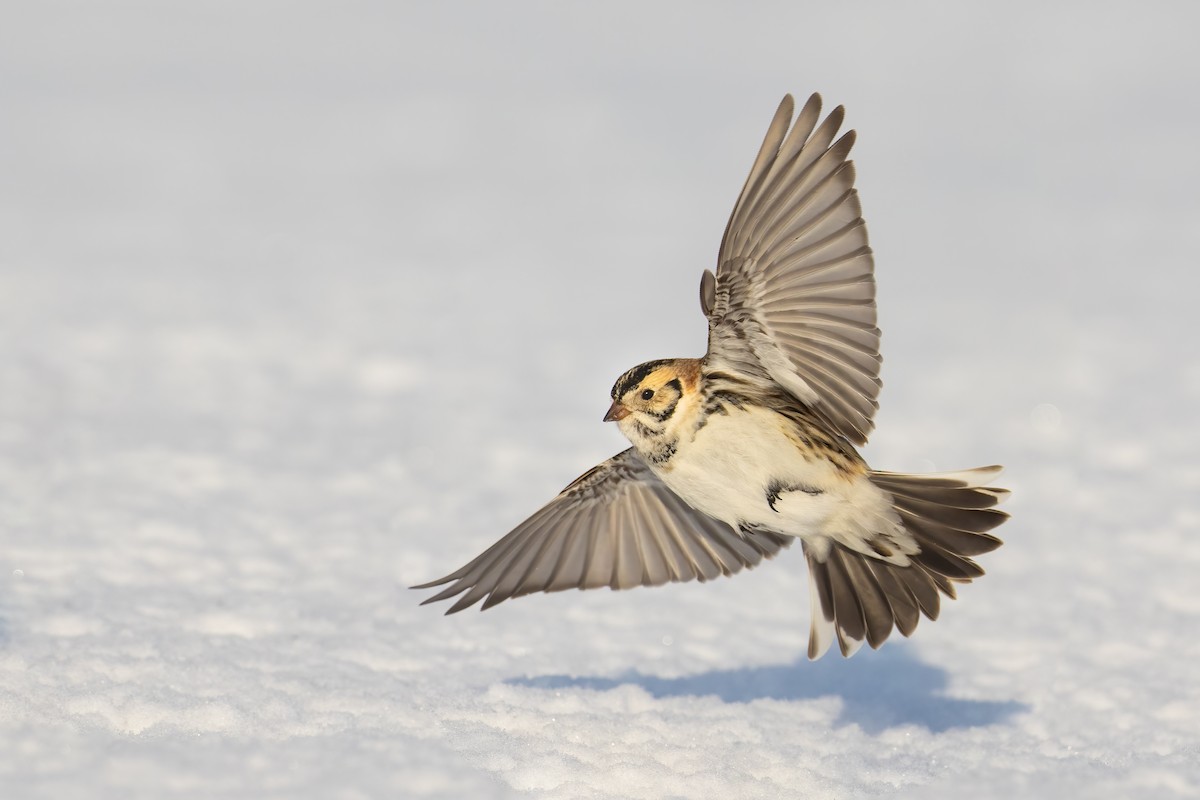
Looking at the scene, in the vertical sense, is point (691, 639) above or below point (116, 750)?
above

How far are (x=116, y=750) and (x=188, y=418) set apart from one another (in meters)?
3.90

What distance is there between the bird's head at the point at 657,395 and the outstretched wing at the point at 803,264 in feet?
0.60

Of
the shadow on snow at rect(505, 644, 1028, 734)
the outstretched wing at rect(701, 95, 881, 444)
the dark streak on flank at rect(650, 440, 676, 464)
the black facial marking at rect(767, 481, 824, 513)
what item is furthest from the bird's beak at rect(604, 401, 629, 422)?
the shadow on snow at rect(505, 644, 1028, 734)

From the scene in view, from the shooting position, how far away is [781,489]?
16.4 ft

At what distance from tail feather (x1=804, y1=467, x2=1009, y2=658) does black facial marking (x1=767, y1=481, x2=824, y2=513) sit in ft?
0.77

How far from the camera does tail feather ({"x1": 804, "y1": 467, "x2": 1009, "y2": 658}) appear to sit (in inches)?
198

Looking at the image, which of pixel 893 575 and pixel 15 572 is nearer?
pixel 893 575

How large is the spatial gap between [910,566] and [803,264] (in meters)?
1.25

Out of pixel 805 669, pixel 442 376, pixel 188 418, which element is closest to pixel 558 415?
pixel 442 376

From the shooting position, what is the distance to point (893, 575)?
5336mm

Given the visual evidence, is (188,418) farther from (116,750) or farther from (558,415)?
(116,750)

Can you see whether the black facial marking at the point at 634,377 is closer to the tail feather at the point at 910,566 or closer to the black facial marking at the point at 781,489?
the black facial marking at the point at 781,489

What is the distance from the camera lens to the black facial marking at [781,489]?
4980 millimetres

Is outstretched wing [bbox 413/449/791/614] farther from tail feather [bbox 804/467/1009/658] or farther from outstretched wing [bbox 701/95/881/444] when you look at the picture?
outstretched wing [bbox 701/95/881/444]
